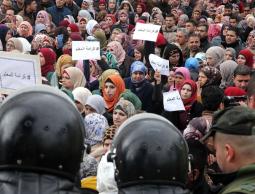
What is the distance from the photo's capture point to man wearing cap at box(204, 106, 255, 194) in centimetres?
333

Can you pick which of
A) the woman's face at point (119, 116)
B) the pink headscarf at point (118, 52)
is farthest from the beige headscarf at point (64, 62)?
the woman's face at point (119, 116)

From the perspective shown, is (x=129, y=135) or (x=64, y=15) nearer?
(x=129, y=135)

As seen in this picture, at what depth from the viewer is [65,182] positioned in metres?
2.66

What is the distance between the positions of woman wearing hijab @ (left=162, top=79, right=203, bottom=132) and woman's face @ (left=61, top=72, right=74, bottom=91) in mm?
1308

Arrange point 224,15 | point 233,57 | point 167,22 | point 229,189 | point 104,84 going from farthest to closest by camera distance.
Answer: point 224,15
point 167,22
point 233,57
point 104,84
point 229,189

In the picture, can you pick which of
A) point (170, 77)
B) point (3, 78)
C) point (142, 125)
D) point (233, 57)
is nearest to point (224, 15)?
point (233, 57)

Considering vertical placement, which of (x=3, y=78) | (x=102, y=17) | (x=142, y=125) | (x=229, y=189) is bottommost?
(x=102, y=17)

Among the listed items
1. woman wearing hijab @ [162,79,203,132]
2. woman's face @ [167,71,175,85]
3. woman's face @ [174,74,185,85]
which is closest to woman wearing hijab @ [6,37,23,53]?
woman's face @ [167,71,175,85]

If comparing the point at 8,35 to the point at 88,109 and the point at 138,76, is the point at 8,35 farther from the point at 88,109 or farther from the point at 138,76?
the point at 88,109

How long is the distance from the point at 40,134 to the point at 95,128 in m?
4.52

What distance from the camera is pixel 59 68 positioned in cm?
1051

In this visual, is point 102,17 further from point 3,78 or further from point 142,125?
point 142,125

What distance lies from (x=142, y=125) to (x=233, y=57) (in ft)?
26.1

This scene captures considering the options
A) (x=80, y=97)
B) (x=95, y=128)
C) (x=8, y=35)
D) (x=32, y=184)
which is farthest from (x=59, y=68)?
(x=32, y=184)
